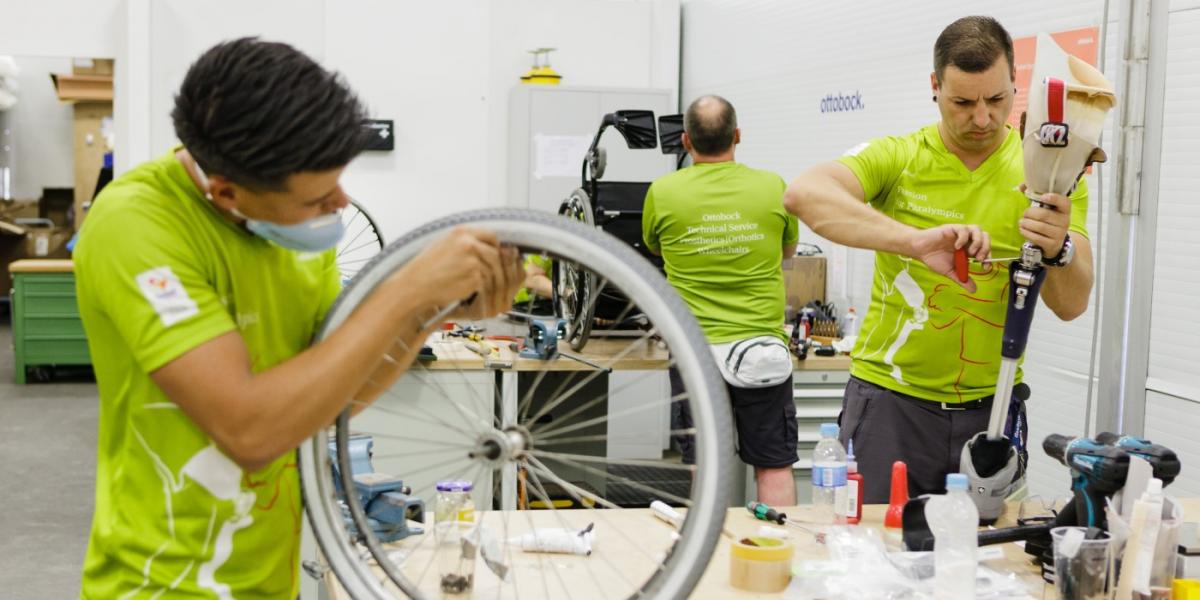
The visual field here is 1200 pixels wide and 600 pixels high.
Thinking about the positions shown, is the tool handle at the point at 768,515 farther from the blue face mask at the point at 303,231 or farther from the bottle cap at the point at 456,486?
the blue face mask at the point at 303,231

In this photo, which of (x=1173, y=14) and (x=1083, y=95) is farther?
(x=1173, y=14)

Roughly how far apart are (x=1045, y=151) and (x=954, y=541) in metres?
0.70

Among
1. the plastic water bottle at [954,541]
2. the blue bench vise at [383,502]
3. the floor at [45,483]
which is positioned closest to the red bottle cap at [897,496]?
the plastic water bottle at [954,541]

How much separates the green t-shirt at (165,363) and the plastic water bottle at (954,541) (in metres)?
1.07

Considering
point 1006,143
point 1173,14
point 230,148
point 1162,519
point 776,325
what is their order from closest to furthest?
point 230,148, point 1162,519, point 1006,143, point 1173,14, point 776,325

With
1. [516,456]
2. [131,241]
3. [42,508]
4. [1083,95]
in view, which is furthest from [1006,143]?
[42,508]

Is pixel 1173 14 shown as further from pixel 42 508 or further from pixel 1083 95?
pixel 42 508

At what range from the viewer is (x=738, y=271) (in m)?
3.93

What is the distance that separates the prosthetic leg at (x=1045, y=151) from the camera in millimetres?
1966

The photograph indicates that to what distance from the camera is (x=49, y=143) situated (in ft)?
38.3

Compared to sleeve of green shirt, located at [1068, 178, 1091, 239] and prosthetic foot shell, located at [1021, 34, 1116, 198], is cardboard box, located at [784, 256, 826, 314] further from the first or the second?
prosthetic foot shell, located at [1021, 34, 1116, 198]

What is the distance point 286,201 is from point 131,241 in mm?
160

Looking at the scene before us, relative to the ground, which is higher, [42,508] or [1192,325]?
[1192,325]

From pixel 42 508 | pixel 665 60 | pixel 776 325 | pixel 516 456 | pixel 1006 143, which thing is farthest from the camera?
pixel 665 60
